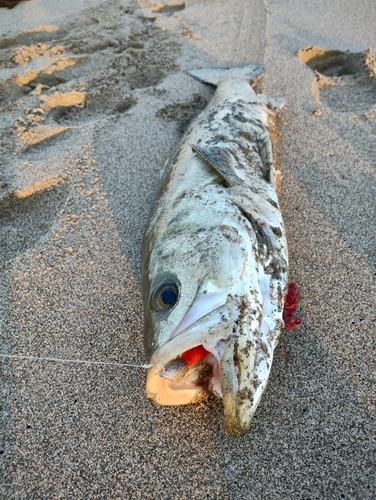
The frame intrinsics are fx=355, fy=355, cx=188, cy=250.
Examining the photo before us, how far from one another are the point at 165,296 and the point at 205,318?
31 cm

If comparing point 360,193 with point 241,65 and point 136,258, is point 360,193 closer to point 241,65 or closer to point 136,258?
point 136,258

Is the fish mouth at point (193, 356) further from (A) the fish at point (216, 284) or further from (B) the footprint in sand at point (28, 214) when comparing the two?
(B) the footprint in sand at point (28, 214)

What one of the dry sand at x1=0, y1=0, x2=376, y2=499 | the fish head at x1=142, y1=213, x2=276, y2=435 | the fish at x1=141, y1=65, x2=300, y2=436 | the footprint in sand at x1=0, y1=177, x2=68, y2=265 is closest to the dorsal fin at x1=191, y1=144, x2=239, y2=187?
the fish at x1=141, y1=65, x2=300, y2=436

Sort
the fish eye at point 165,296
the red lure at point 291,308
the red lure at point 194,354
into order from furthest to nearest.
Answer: the red lure at point 291,308
the fish eye at point 165,296
the red lure at point 194,354

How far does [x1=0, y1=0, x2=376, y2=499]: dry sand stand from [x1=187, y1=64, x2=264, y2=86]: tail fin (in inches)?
6.1

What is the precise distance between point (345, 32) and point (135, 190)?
4.35 metres

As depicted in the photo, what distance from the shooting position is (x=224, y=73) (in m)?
4.65

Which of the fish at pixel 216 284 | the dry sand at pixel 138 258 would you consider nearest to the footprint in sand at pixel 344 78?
the dry sand at pixel 138 258

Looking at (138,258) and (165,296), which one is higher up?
(165,296)

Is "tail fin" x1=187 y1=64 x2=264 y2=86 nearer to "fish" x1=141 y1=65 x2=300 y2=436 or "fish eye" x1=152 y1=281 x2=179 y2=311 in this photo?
"fish" x1=141 y1=65 x2=300 y2=436

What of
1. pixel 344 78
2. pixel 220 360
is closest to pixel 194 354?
pixel 220 360

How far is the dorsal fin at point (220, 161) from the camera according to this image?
8.30 ft

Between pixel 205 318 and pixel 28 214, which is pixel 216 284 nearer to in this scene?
pixel 205 318

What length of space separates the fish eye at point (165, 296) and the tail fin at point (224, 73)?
3.40 meters
